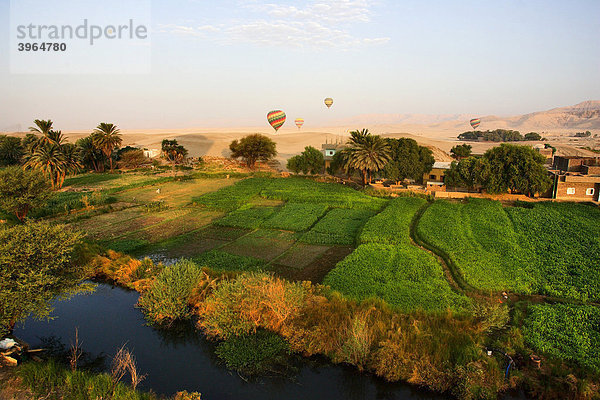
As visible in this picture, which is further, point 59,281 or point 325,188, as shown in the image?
point 325,188

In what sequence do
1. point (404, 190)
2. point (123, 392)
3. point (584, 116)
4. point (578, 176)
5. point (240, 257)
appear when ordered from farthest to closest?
point (584, 116), point (404, 190), point (578, 176), point (240, 257), point (123, 392)

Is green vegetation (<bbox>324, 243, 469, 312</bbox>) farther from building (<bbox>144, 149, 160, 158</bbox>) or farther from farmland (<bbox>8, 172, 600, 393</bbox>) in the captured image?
building (<bbox>144, 149, 160, 158</bbox>)

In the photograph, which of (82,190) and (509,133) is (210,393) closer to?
(82,190)

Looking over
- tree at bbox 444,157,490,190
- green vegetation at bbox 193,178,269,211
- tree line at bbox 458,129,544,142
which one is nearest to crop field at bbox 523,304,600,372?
tree at bbox 444,157,490,190

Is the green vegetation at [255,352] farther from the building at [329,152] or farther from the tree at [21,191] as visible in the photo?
the building at [329,152]

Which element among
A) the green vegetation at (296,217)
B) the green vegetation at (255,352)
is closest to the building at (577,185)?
the green vegetation at (296,217)

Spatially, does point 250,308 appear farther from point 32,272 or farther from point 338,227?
point 338,227

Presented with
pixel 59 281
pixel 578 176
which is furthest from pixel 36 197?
pixel 578 176
